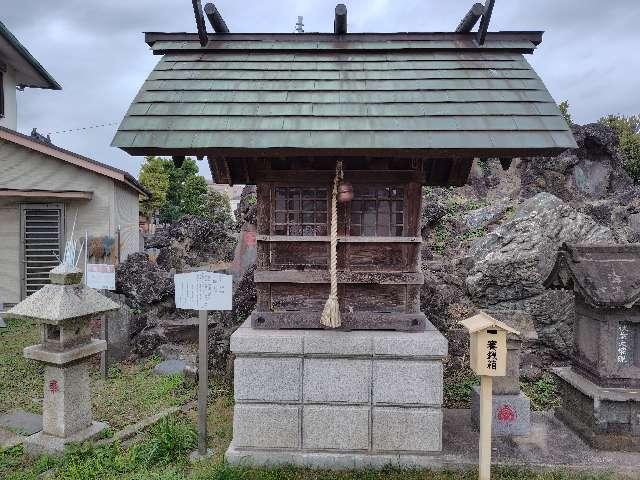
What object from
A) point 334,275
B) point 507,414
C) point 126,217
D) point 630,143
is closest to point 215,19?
point 334,275

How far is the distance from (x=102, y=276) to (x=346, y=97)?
6216 millimetres

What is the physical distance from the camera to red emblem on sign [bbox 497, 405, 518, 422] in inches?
239

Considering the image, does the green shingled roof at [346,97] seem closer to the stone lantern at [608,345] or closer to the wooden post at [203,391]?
the stone lantern at [608,345]

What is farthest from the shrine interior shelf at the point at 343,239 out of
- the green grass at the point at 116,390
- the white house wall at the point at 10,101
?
the white house wall at the point at 10,101

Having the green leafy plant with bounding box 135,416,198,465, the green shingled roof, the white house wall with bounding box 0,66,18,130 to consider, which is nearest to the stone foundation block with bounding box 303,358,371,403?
the green leafy plant with bounding box 135,416,198,465

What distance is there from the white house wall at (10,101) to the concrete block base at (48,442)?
1382 centimetres

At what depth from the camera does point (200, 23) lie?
5.91 meters

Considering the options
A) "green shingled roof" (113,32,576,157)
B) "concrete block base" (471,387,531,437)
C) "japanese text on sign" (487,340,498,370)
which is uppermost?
"green shingled roof" (113,32,576,157)

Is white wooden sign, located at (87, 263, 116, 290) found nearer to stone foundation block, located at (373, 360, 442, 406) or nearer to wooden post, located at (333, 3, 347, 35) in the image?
stone foundation block, located at (373, 360, 442, 406)

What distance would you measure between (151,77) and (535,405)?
8.30 metres

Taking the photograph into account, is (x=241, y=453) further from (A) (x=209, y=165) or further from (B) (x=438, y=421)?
(A) (x=209, y=165)

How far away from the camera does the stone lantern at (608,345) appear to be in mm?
5820

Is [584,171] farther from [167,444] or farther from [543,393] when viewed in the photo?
[167,444]

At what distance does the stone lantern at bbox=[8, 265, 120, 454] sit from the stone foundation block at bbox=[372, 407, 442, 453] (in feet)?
13.8
